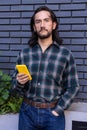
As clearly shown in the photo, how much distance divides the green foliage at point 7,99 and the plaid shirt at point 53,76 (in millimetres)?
493

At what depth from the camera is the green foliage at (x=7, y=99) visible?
→ 3.88 m

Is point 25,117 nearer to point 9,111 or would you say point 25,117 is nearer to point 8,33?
point 9,111

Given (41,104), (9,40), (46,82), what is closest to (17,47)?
(9,40)

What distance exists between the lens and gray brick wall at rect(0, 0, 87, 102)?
4156 millimetres

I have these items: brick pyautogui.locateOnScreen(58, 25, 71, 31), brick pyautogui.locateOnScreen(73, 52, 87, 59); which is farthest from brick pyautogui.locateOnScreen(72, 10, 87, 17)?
brick pyautogui.locateOnScreen(73, 52, 87, 59)

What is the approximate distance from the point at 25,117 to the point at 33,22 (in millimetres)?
1032

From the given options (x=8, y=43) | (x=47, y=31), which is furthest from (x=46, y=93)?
(x=8, y=43)

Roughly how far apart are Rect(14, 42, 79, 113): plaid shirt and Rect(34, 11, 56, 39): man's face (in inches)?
5.9

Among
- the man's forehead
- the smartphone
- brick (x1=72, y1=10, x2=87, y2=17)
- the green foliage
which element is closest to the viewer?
the smartphone

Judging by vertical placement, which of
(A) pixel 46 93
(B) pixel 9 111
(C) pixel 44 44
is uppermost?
(C) pixel 44 44

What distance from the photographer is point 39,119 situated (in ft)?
10.8

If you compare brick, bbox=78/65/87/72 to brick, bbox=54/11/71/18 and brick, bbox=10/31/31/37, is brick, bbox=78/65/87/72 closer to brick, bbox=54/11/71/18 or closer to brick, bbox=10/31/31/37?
brick, bbox=54/11/71/18

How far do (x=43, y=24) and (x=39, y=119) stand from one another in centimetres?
97

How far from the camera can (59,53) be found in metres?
3.41
